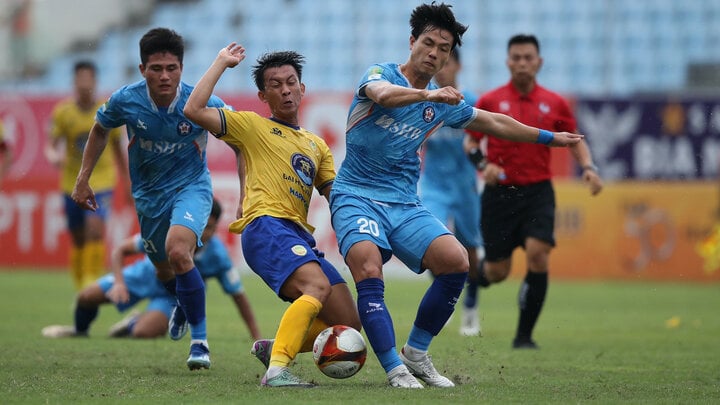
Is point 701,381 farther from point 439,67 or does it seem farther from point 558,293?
point 558,293

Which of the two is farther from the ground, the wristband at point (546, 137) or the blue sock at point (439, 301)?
the wristband at point (546, 137)

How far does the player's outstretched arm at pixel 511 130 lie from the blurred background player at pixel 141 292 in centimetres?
333

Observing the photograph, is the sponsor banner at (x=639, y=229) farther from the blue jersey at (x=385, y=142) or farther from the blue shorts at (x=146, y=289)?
the blue jersey at (x=385, y=142)

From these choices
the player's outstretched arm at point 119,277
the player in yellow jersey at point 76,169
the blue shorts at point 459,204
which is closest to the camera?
the player's outstretched arm at point 119,277

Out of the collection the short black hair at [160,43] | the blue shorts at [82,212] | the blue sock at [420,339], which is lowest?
the blue sock at [420,339]

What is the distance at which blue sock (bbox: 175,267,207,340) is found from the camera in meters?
7.78

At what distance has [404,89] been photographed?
20.7 ft

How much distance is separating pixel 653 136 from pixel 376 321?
15989 millimetres

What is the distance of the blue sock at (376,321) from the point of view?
6539 mm

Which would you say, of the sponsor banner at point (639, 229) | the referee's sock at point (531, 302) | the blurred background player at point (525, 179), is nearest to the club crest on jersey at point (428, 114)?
the blurred background player at point (525, 179)

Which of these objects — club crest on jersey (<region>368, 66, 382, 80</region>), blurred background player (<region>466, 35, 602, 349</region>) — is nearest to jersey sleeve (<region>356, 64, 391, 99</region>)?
club crest on jersey (<region>368, 66, 382, 80</region>)

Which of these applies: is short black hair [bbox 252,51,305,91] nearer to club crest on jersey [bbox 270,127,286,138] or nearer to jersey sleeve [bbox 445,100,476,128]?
club crest on jersey [bbox 270,127,286,138]

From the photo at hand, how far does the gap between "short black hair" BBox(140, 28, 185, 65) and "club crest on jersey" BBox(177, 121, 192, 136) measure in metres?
0.46

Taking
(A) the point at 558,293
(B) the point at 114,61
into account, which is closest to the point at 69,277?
(B) the point at 114,61
